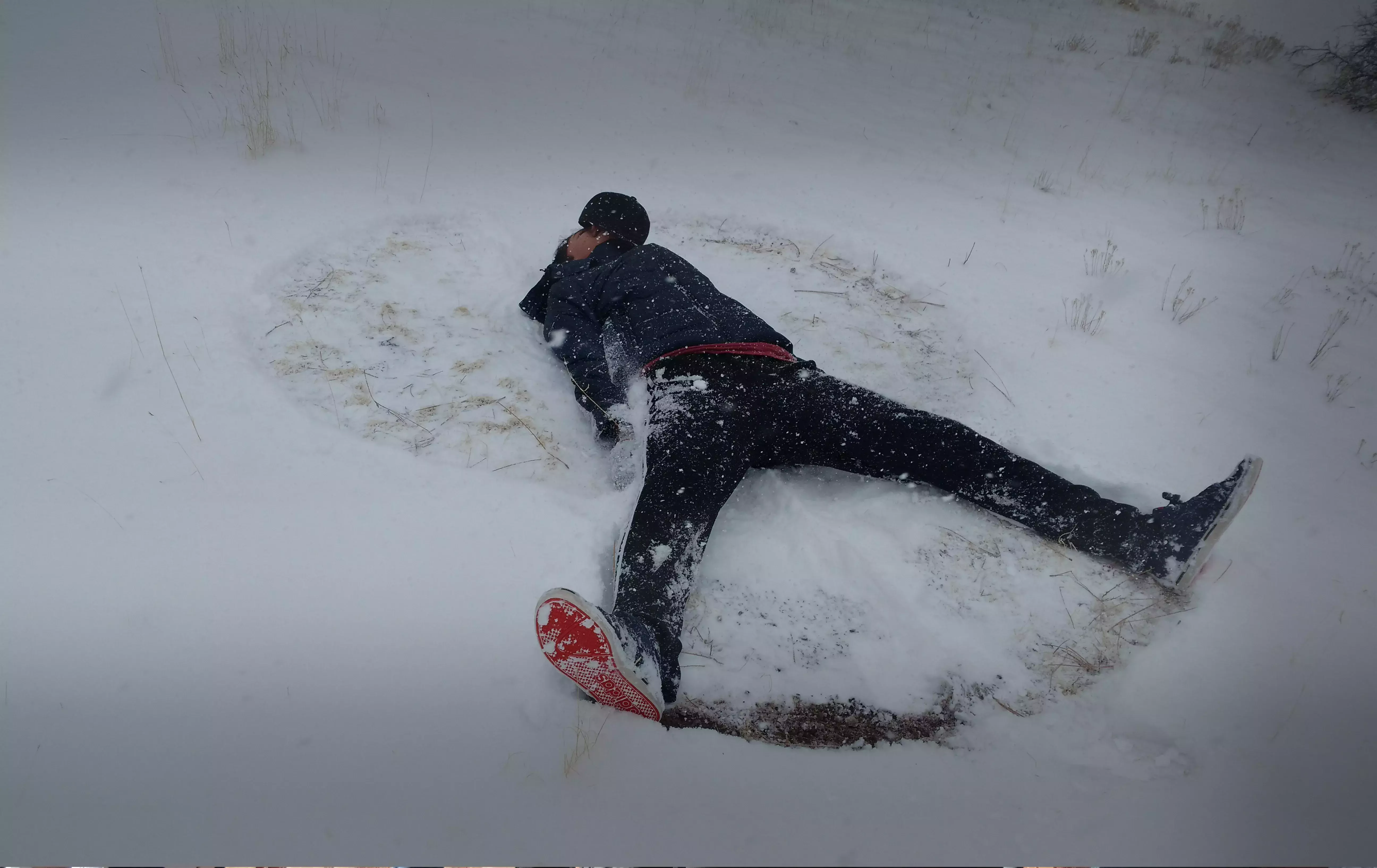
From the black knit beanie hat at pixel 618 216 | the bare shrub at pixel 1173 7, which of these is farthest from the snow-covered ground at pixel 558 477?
the bare shrub at pixel 1173 7

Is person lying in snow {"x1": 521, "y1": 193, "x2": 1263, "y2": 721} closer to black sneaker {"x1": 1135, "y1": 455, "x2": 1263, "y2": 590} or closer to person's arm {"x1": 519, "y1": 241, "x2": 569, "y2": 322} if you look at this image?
black sneaker {"x1": 1135, "y1": 455, "x2": 1263, "y2": 590}

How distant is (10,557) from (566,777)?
1658mm

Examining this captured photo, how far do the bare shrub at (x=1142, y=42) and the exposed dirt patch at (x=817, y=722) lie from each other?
25.7 feet

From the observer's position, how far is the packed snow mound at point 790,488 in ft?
6.39

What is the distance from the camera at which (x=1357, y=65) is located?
6.76 m

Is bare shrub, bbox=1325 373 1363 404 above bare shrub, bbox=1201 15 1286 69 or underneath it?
underneath

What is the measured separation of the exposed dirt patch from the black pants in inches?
14.7

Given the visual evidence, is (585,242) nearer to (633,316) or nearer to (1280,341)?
(633,316)

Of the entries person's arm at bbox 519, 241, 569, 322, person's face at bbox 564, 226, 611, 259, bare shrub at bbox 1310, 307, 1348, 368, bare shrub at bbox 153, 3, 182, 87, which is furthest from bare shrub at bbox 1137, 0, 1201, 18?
bare shrub at bbox 153, 3, 182, 87

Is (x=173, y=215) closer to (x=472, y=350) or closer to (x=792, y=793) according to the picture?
(x=472, y=350)

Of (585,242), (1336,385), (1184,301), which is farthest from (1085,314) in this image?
(585,242)

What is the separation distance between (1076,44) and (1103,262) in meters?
4.48

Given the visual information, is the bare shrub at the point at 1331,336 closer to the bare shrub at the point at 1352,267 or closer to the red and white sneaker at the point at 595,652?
the bare shrub at the point at 1352,267

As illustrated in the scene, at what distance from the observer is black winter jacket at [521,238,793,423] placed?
2.35m
